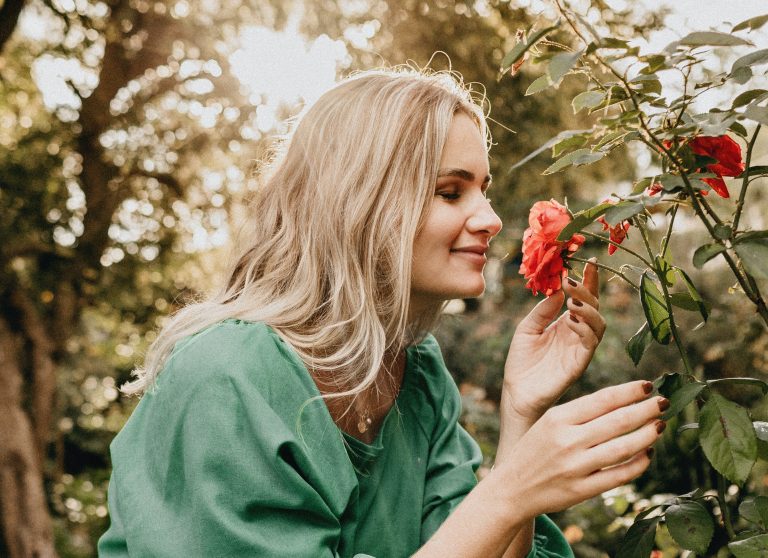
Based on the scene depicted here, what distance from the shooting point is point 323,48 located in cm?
438

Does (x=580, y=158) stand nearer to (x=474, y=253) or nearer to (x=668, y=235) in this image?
(x=668, y=235)

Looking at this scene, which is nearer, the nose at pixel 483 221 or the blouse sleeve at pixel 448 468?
the nose at pixel 483 221

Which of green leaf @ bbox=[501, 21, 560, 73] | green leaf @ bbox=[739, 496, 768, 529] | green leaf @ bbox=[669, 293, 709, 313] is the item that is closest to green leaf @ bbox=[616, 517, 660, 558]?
green leaf @ bbox=[739, 496, 768, 529]

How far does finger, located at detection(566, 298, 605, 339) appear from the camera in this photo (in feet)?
4.69

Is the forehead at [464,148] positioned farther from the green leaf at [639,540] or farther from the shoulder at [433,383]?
the green leaf at [639,540]

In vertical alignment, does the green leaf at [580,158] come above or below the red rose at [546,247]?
above

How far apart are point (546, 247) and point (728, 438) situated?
16.4 inches

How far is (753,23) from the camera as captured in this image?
97cm

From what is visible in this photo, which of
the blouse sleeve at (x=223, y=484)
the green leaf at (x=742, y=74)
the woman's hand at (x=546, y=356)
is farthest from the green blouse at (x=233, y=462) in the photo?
the green leaf at (x=742, y=74)

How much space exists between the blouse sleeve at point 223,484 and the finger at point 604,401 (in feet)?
1.60

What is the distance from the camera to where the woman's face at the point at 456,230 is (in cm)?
161

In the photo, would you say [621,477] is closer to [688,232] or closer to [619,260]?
[619,260]

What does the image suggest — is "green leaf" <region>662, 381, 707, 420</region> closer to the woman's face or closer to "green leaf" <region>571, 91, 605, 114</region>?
"green leaf" <region>571, 91, 605, 114</region>

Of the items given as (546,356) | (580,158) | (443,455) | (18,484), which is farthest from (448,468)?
(18,484)
